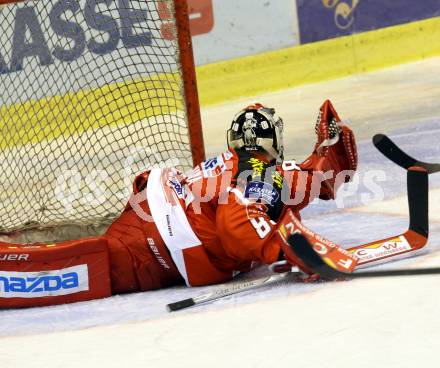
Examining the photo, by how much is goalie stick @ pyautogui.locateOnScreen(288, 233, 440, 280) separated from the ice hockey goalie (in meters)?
0.24

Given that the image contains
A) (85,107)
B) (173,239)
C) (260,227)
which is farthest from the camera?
(85,107)

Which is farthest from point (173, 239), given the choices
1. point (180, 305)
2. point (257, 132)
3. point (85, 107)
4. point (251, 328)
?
point (85, 107)

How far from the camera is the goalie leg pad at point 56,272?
3.51 metres

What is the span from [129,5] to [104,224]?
38.5 inches

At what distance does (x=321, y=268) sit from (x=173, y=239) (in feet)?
1.79

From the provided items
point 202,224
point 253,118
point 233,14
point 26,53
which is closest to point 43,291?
point 202,224

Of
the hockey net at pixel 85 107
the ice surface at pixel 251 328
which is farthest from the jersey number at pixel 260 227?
the hockey net at pixel 85 107

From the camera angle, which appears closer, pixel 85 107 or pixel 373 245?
pixel 373 245

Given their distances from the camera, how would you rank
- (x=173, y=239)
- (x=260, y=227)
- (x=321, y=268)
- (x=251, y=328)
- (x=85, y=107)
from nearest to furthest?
1. (x=251, y=328)
2. (x=321, y=268)
3. (x=260, y=227)
4. (x=173, y=239)
5. (x=85, y=107)

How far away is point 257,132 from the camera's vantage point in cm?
350

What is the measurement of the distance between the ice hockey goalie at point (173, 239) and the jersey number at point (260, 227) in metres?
0.08

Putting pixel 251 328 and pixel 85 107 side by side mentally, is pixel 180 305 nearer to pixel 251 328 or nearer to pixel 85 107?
pixel 251 328

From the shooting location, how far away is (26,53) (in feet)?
16.9

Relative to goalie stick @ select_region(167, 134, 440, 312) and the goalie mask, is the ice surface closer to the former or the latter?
goalie stick @ select_region(167, 134, 440, 312)
